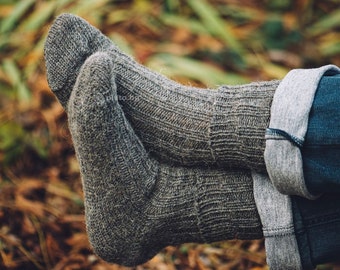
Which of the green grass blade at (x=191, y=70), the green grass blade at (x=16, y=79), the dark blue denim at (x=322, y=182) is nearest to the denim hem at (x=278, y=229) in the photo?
the dark blue denim at (x=322, y=182)

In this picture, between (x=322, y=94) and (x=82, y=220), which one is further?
(x=82, y=220)

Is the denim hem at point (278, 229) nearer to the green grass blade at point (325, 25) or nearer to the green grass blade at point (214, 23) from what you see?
the green grass blade at point (214, 23)

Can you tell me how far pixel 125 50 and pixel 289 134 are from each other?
1110mm

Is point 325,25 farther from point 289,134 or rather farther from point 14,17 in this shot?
point 289,134

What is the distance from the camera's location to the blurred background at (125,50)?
5.27ft

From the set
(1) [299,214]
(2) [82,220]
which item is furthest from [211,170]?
(2) [82,220]

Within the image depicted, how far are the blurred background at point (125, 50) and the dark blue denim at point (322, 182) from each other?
1.57 ft

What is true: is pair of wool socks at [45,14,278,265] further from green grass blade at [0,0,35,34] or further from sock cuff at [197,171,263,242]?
green grass blade at [0,0,35,34]

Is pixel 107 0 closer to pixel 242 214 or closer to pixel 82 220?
pixel 82 220

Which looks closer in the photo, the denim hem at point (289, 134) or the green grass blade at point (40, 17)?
the denim hem at point (289, 134)

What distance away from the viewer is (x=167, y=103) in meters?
1.23

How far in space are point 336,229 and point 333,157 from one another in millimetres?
133

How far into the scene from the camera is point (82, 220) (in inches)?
65.9

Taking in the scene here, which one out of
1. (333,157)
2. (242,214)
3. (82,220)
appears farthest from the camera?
(82,220)
